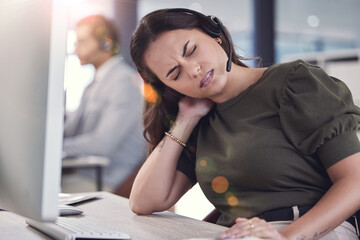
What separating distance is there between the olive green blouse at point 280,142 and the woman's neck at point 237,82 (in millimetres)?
35

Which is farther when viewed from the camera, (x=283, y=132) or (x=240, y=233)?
(x=283, y=132)

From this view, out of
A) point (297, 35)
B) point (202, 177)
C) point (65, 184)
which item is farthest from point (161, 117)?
point (297, 35)

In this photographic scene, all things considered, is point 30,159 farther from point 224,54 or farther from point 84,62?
point 84,62

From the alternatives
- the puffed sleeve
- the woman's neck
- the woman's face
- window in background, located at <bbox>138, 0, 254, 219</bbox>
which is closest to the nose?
the woman's face

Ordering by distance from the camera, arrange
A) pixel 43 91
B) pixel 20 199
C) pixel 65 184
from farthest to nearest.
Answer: pixel 65 184 < pixel 20 199 < pixel 43 91

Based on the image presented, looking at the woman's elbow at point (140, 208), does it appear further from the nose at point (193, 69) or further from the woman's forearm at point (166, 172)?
the nose at point (193, 69)

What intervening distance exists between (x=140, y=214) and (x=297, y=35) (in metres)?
4.33

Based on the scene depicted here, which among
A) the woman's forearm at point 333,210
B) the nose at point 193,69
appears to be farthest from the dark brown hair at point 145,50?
the woman's forearm at point 333,210

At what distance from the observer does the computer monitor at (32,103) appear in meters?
0.63

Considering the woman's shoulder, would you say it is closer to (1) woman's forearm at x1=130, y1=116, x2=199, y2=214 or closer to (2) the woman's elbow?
(1) woman's forearm at x1=130, y1=116, x2=199, y2=214

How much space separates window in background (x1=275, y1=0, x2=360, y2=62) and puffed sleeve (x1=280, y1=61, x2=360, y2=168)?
12.9ft

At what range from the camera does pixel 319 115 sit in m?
1.01

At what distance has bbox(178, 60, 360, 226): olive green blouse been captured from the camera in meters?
1.01

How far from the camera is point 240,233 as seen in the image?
79cm
